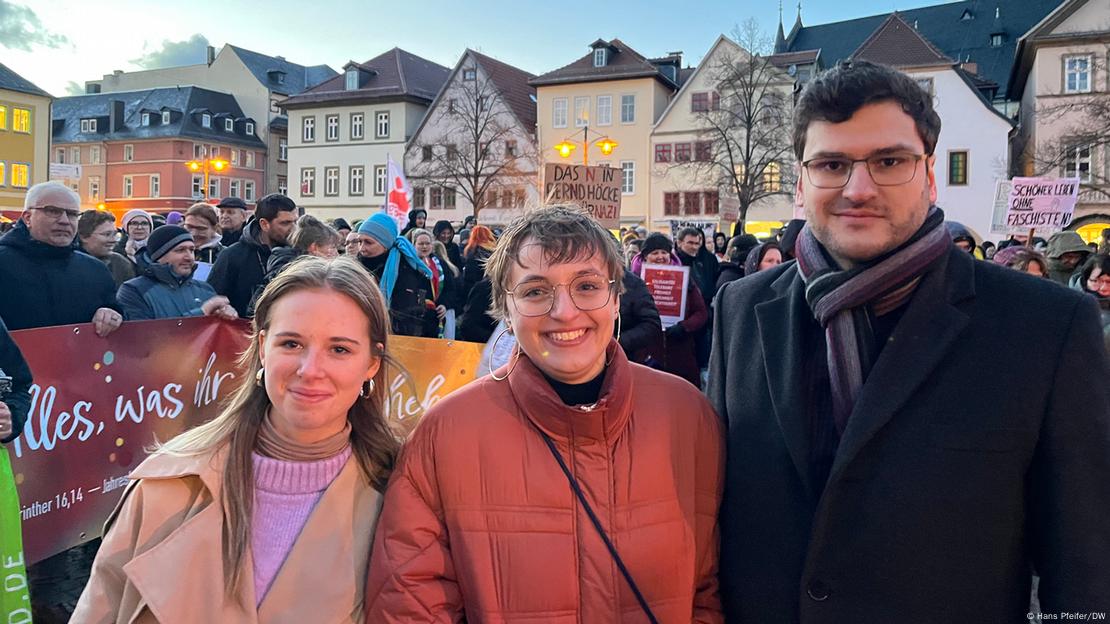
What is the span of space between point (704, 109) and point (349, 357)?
4164 cm

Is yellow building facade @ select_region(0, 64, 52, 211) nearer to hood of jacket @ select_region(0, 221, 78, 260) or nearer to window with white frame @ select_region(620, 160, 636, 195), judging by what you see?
window with white frame @ select_region(620, 160, 636, 195)

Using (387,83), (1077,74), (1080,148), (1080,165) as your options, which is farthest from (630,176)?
(1077,74)

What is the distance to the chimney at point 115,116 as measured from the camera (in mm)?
67000

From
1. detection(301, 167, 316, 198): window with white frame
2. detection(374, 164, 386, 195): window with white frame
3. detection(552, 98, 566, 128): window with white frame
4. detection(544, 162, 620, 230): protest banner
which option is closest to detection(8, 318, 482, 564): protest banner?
detection(544, 162, 620, 230): protest banner

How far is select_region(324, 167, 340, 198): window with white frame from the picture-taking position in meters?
53.2

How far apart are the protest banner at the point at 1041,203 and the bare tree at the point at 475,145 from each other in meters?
33.4

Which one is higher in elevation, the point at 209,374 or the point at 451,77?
the point at 451,77

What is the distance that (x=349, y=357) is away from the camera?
2566 mm

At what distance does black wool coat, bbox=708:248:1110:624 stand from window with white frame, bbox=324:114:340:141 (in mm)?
54392

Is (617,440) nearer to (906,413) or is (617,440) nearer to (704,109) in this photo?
(906,413)

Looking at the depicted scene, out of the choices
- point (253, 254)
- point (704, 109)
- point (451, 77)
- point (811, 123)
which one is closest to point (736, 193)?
point (704, 109)

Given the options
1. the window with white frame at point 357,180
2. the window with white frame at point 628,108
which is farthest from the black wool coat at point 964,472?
the window with white frame at point 357,180

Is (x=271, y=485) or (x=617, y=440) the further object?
(x=271, y=485)

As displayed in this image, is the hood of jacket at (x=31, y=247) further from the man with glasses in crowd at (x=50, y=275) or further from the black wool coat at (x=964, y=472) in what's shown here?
the black wool coat at (x=964, y=472)
